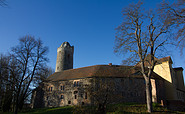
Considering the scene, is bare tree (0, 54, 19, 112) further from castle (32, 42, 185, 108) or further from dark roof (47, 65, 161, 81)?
→ dark roof (47, 65, 161, 81)

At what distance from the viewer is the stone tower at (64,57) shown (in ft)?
172

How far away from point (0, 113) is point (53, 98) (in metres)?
10.5

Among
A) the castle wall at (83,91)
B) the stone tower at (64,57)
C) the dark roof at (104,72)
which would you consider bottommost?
the castle wall at (83,91)

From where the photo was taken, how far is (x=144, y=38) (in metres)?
19.9

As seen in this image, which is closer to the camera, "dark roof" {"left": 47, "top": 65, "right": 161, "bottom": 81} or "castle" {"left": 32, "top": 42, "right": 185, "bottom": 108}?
"castle" {"left": 32, "top": 42, "right": 185, "bottom": 108}

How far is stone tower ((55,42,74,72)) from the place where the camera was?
172 feet

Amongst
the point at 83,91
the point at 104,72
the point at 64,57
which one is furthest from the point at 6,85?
the point at 64,57

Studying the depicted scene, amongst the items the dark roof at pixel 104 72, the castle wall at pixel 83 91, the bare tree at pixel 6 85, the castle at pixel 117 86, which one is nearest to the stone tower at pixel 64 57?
the castle at pixel 117 86

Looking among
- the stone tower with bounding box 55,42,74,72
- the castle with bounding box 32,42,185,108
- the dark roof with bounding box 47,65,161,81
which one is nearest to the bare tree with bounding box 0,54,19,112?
the castle with bounding box 32,42,185,108

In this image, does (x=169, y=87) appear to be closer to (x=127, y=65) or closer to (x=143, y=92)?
(x=143, y=92)

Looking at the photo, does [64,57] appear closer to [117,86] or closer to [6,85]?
[117,86]

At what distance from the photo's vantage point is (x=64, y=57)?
53500mm

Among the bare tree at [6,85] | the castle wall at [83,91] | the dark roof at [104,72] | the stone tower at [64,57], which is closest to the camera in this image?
the bare tree at [6,85]

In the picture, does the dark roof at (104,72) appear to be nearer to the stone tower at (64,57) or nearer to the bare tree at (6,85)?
the bare tree at (6,85)
